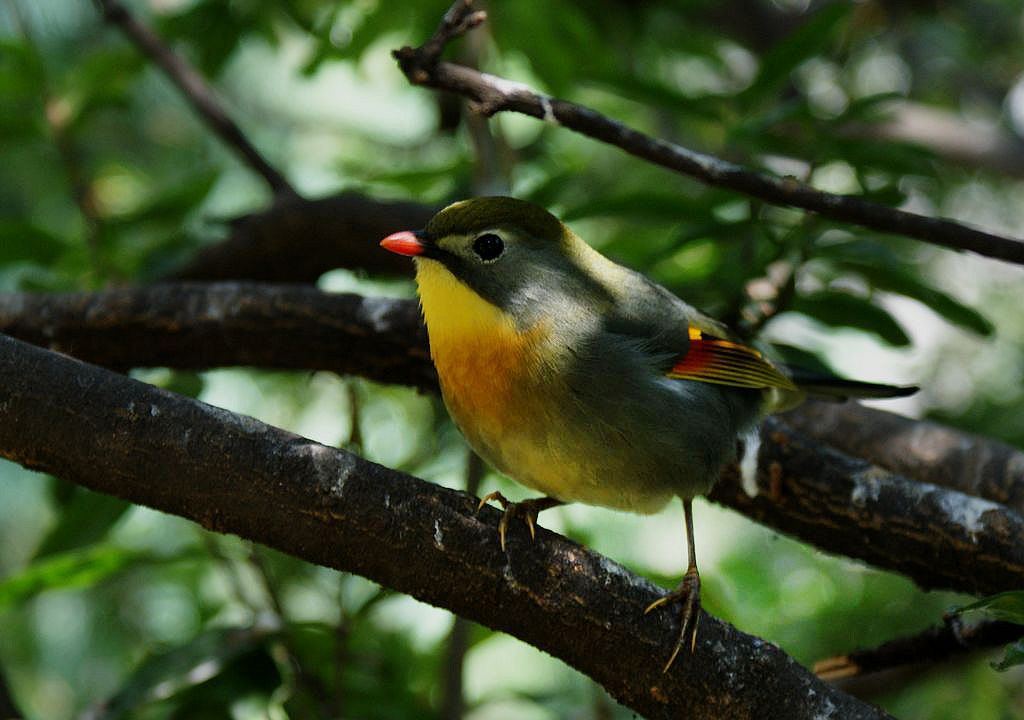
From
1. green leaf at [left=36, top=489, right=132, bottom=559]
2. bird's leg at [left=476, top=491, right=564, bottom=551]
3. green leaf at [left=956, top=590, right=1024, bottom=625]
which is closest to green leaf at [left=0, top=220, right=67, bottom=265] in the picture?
green leaf at [left=36, top=489, right=132, bottom=559]

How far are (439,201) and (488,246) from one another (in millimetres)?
1822

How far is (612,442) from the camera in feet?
9.73

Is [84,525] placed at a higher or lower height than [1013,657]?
lower

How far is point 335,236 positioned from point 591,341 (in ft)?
6.51

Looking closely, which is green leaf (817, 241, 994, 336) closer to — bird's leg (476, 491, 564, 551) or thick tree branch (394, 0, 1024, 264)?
thick tree branch (394, 0, 1024, 264)

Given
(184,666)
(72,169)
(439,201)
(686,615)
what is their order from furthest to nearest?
(439,201) < (72,169) < (184,666) < (686,615)

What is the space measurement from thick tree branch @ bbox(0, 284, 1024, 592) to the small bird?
13.2 inches

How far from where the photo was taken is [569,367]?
3.01 meters

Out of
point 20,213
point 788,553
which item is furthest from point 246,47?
point 788,553

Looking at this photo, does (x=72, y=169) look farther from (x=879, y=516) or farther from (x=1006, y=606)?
→ (x=1006, y=606)

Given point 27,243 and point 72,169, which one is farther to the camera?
point 72,169

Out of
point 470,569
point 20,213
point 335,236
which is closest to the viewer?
point 470,569

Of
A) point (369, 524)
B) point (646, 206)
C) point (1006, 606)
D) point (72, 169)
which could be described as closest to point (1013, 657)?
point (1006, 606)

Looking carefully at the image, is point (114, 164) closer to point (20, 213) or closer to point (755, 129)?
point (20, 213)
